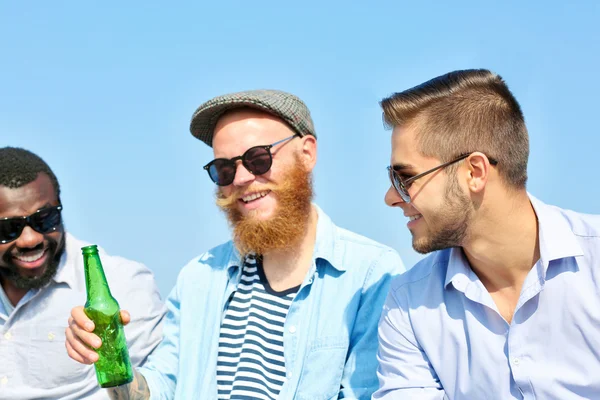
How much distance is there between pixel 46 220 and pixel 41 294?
1.87ft

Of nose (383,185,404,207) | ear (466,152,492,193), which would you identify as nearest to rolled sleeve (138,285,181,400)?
nose (383,185,404,207)

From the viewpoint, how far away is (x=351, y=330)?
15.0 feet

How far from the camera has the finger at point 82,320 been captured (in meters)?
4.07

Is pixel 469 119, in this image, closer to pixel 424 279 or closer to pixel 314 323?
pixel 424 279

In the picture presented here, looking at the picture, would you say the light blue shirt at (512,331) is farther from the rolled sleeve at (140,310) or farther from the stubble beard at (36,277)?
the stubble beard at (36,277)

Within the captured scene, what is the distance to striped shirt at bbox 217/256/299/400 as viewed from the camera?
4.56m

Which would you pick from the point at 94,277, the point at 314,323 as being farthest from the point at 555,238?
the point at 94,277

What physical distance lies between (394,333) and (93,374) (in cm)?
246

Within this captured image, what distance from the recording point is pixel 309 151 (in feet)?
16.9

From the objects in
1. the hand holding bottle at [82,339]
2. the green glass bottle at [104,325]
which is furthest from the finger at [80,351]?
the green glass bottle at [104,325]

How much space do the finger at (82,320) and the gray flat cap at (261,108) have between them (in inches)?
62.7

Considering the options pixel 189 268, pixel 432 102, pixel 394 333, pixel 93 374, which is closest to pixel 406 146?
pixel 432 102

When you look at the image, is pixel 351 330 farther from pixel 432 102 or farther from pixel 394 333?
pixel 432 102

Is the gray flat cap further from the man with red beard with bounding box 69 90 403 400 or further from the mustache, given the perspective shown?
the mustache
